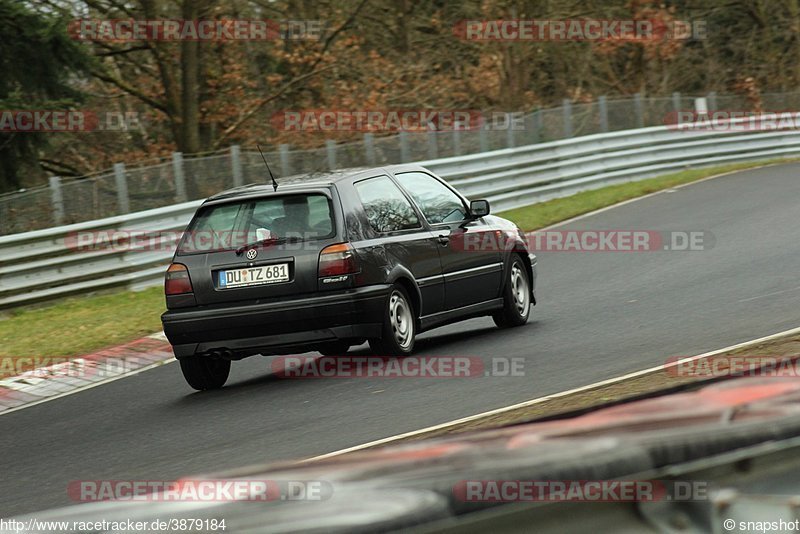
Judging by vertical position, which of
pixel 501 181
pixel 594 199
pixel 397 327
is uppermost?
pixel 397 327

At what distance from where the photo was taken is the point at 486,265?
1145cm

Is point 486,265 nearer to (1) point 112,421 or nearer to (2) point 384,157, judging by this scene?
(1) point 112,421

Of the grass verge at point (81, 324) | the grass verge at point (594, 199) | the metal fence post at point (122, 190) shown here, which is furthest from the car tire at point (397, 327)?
the grass verge at point (594, 199)

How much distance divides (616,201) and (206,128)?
10788 millimetres

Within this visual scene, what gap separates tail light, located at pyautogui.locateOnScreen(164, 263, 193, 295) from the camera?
9789mm

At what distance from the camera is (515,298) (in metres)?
12.0

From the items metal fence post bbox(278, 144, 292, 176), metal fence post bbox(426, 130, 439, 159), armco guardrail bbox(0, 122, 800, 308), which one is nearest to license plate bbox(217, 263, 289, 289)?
armco guardrail bbox(0, 122, 800, 308)

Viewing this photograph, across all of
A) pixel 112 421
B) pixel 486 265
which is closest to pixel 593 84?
pixel 486 265

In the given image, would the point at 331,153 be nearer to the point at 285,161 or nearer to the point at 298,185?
the point at 285,161

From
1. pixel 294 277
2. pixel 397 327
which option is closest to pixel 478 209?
pixel 397 327

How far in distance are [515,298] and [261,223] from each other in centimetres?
316

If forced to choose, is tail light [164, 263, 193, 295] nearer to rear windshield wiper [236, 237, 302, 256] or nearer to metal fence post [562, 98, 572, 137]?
rear windshield wiper [236, 237, 302, 256]

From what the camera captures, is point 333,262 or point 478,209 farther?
point 478,209

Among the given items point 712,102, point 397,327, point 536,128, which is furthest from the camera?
point 712,102
